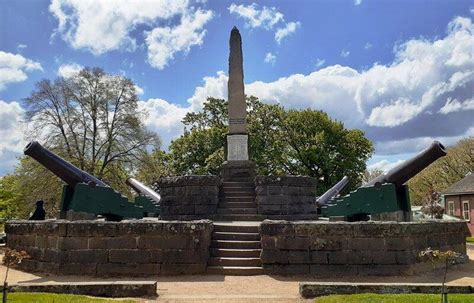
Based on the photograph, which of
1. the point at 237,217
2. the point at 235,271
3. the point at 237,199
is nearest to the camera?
the point at 235,271

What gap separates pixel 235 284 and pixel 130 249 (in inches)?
89.6

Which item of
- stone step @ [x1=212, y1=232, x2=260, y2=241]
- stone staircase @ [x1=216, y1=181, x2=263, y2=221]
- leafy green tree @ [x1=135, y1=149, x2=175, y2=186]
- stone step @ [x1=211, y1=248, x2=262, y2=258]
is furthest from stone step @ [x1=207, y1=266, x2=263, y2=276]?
leafy green tree @ [x1=135, y1=149, x2=175, y2=186]

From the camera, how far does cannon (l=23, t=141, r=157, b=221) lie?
35.8 feet

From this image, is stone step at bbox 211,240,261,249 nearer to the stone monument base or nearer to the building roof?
the stone monument base

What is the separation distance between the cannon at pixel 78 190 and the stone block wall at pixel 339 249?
4.96 meters

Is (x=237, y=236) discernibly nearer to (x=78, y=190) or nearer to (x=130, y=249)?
(x=130, y=249)

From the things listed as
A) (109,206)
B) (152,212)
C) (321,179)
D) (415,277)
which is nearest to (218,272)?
(415,277)

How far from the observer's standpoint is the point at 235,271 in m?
8.26

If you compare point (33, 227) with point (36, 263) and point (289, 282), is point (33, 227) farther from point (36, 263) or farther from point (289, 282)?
point (289, 282)

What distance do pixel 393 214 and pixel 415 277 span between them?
8.55 feet

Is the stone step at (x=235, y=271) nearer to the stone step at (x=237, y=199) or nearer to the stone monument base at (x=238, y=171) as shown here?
the stone step at (x=237, y=199)

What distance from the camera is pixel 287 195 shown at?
15.3 m

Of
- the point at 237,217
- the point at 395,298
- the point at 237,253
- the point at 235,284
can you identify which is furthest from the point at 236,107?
the point at 395,298

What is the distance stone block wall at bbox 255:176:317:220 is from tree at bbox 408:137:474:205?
2857cm
